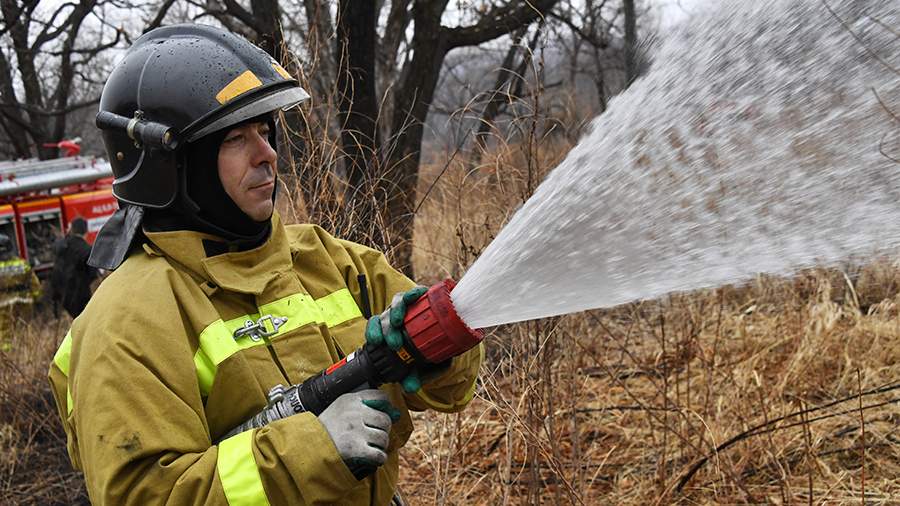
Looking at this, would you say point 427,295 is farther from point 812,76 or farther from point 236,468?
point 812,76

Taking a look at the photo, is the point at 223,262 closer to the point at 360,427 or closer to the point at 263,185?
the point at 263,185

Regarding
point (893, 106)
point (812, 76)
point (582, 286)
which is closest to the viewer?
point (582, 286)

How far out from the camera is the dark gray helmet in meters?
1.89

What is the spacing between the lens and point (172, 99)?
1902mm

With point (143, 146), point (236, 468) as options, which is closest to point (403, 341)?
point (236, 468)

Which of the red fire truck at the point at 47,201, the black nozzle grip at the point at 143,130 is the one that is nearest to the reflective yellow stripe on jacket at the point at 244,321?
the black nozzle grip at the point at 143,130

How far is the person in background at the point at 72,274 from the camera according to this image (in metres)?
8.02

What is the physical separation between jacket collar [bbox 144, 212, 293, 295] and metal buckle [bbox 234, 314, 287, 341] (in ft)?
0.22

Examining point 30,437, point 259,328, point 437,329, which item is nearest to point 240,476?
point 259,328

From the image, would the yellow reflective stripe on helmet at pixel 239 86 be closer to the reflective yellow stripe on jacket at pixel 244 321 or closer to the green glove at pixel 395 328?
the reflective yellow stripe on jacket at pixel 244 321

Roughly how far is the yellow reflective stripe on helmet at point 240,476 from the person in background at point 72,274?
7196 mm

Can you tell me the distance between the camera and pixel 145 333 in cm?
161

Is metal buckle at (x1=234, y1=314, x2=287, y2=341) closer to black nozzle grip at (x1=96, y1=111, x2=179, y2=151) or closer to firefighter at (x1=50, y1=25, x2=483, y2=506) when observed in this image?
firefighter at (x1=50, y1=25, x2=483, y2=506)

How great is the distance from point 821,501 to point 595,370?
1.91m
